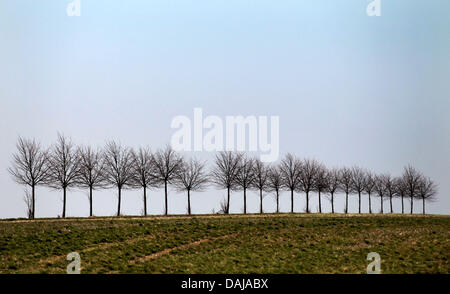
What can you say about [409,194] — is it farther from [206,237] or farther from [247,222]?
[206,237]

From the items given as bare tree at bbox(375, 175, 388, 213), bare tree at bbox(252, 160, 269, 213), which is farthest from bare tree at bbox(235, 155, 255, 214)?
bare tree at bbox(375, 175, 388, 213)

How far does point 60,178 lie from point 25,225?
18.1 metres

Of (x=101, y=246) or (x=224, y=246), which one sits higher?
(x=101, y=246)

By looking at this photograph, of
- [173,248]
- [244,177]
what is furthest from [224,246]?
[244,177]

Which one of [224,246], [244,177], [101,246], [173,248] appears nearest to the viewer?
[101,246]

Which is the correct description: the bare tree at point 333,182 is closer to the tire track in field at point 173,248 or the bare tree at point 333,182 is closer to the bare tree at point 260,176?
the bare tree at point 260,176

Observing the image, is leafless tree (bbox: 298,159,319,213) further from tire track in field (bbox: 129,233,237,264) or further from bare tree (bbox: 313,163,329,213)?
tire track in field (bbox: 129,233,237,264)

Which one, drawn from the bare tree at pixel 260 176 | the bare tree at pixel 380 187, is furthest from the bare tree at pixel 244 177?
the bare tree at pixel 380 187

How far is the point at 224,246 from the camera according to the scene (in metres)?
35.7

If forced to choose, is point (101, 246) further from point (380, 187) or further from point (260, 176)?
point (380, 187)

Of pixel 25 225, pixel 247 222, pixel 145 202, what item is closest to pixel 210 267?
pixel 247 222

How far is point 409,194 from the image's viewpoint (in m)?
82.5
